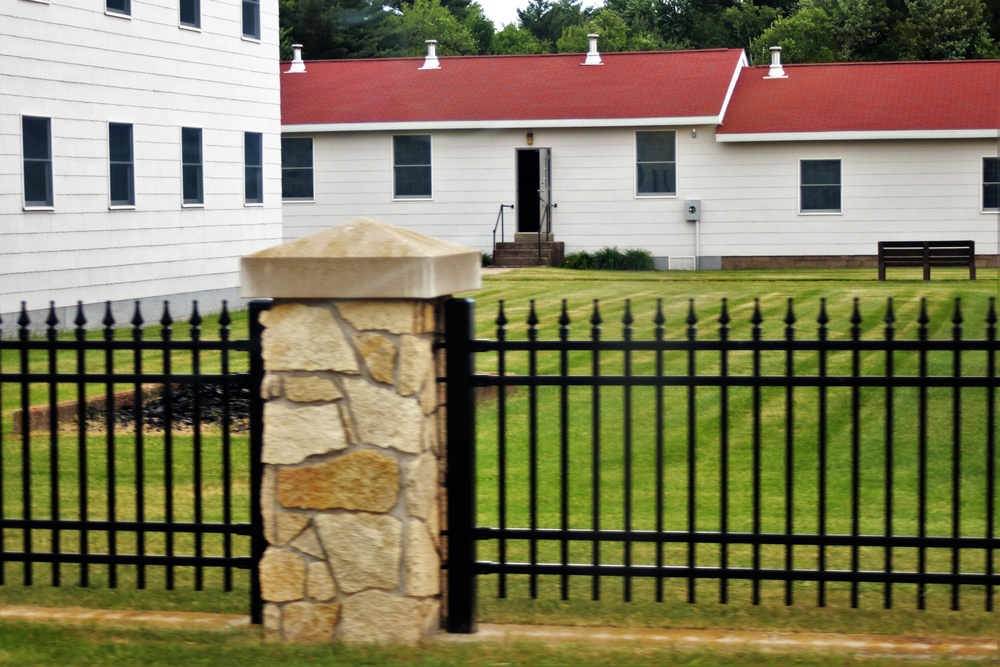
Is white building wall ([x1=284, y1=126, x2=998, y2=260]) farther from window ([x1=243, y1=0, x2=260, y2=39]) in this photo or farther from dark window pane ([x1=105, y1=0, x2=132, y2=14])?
dark window pane ([x1=105, y1=0, x2=132, y2=14])

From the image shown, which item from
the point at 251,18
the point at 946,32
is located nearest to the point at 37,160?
the point at 251,18

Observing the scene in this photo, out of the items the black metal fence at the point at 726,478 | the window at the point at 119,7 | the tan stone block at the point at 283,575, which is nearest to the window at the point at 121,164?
the window at the point at 119,7

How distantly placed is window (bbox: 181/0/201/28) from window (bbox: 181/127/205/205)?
5.38 feet

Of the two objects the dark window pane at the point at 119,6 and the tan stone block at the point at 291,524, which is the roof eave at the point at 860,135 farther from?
the tan stone block at the point at 291,524

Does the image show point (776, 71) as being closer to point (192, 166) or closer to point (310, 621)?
point (192, 166)

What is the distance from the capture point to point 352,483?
525 centimetres

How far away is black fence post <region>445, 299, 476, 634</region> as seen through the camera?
5.43m

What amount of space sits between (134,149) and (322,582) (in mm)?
15458

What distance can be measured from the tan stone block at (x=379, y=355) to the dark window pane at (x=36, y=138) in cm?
1337

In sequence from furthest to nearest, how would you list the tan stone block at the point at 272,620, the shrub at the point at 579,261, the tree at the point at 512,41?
the tree at the point at 512,41 < the shrub at the point at 579,261 < the tan stone block at the point at 272,620

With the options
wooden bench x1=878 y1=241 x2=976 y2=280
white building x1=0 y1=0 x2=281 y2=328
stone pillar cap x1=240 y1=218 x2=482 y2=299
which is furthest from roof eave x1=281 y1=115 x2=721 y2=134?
stone pillar cap x1=240 y1=218 x2=482 y2=299

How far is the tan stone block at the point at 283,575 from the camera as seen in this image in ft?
17.5

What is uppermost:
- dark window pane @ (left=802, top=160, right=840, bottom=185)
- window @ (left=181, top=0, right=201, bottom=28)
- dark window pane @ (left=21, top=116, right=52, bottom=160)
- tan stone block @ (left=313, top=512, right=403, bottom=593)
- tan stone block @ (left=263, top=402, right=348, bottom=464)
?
window @ (left=181, top=0, right=201, bottom=28)

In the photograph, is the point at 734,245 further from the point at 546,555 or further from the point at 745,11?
the point at 745,11
